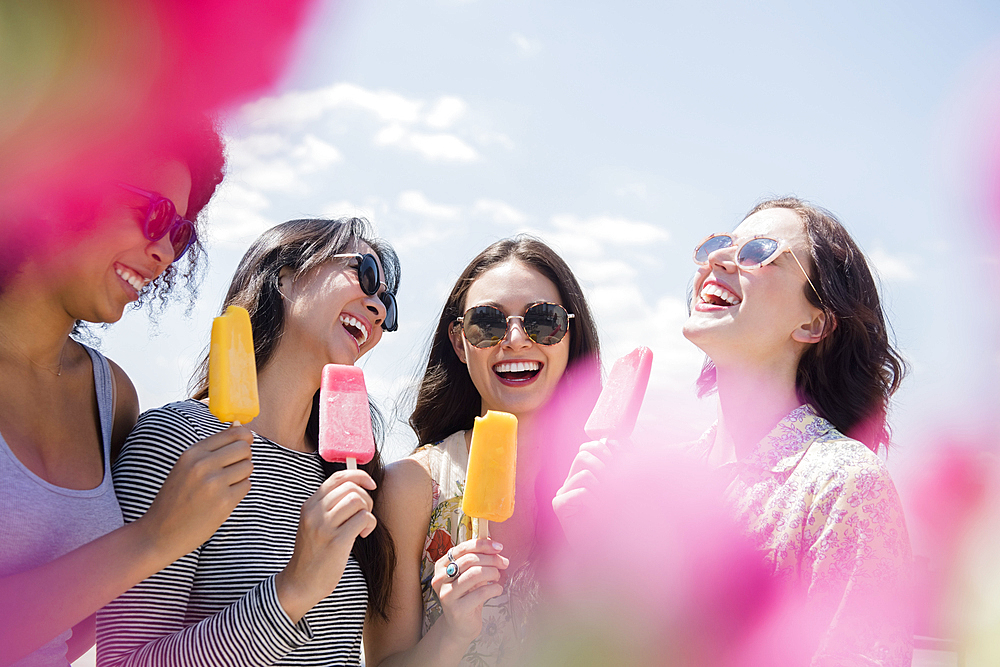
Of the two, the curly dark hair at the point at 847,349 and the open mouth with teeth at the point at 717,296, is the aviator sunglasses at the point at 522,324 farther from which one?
the curly dark hair at the point at 847,349

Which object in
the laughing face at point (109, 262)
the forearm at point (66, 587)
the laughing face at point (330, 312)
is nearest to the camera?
the forearm at point (66, 587)

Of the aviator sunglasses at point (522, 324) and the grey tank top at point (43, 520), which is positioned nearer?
the grey tank top at point (43, 520)

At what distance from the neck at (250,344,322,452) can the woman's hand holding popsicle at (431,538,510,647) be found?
3.44 ft

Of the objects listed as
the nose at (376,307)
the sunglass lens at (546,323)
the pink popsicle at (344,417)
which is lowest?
the pink popsicle at (344,417)

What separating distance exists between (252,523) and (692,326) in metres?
2.22

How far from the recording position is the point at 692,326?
350 cm

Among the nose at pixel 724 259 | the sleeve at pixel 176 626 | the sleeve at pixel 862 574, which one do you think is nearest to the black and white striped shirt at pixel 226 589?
the sleeve at pixel 176 626

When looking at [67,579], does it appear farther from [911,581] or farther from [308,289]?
[911,581]

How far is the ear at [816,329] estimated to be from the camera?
3.46m

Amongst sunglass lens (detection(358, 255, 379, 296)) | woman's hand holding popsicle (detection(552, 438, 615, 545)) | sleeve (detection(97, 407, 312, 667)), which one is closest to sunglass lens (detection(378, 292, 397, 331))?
sunglass lens (detection(358, 255, 379, 296))

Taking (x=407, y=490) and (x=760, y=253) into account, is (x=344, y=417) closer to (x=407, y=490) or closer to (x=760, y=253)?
(x=407, y=490)

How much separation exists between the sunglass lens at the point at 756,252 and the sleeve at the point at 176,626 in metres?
2.55

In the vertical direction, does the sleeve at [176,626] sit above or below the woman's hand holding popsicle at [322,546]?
below

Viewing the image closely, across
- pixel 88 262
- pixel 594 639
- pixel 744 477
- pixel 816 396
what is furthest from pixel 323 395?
pixel 816 396
